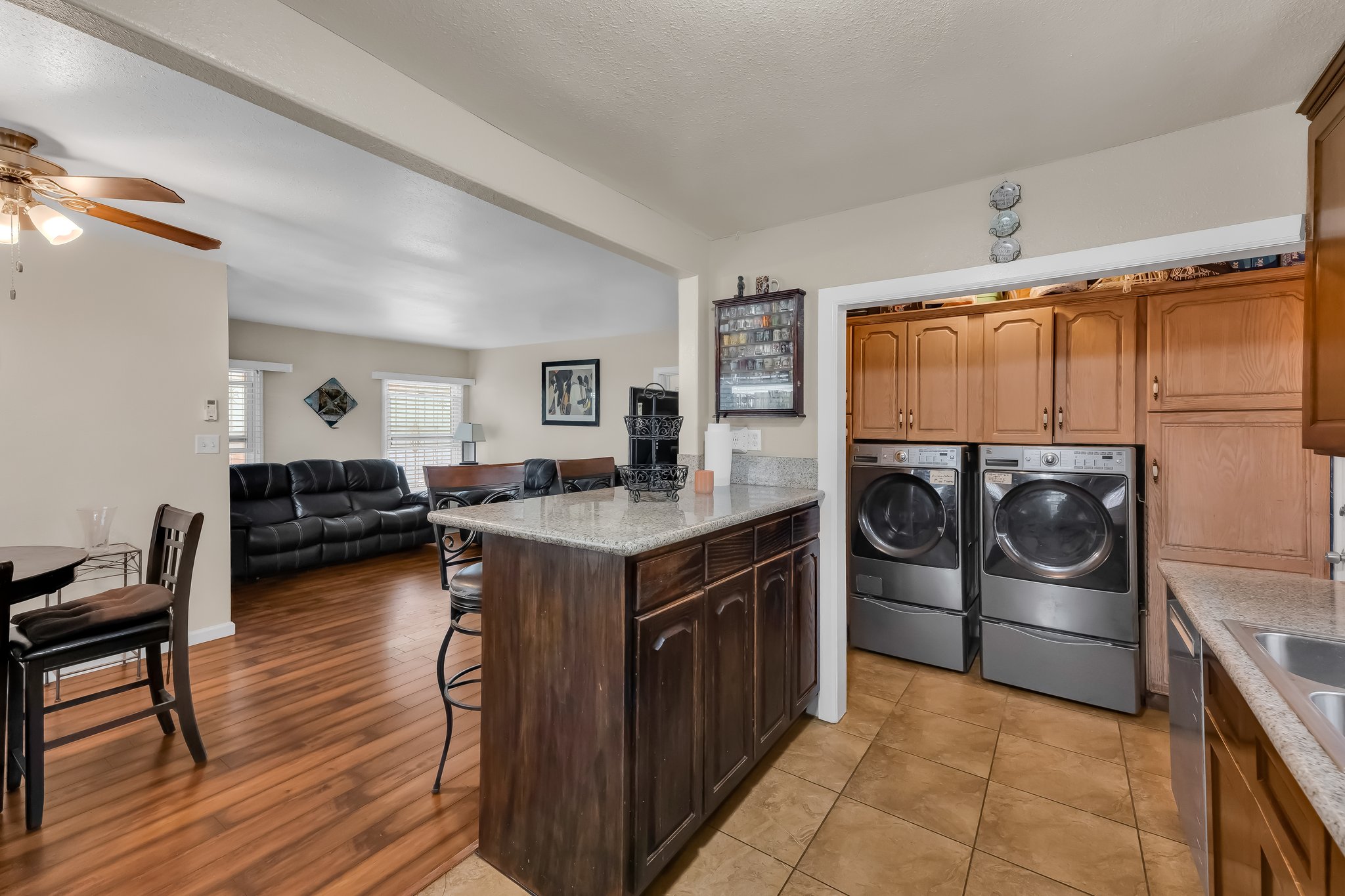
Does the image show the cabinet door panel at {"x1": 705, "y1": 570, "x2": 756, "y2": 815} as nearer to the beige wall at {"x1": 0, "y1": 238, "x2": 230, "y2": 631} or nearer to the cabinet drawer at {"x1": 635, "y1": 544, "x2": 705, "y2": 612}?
the cabinet drawer at {"x1": 635, "y1": 544, "x2": 705, "y2": 612}

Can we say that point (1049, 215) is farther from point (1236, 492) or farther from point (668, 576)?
point (668, 576)

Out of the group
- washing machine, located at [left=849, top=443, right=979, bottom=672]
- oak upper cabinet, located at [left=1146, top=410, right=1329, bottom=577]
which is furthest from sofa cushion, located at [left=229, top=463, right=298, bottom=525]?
oak upper cabinet, located at [left=1146, top=410, right=1329, bottom=577]

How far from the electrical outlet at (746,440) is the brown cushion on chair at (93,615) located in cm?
240

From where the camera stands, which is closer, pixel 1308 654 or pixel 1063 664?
pixel 1308 654

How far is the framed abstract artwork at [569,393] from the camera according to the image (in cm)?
688

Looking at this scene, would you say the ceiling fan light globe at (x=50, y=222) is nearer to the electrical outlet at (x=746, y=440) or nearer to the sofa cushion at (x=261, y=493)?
the electrical outlet at (x=746, y=440)

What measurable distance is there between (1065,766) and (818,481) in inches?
56.2

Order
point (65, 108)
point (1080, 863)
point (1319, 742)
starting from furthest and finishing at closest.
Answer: point (65, 108) < point (1080, 863) < point (1319, 742)

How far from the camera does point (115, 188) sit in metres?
1.89

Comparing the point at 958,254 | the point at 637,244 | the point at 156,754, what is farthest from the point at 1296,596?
the point at 156,754

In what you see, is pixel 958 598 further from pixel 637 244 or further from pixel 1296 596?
pixel 637 244

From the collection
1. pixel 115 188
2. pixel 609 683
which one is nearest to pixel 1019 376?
pixel 609 683

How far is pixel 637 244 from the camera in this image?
2.46 meters

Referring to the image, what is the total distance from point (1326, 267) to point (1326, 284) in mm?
40
